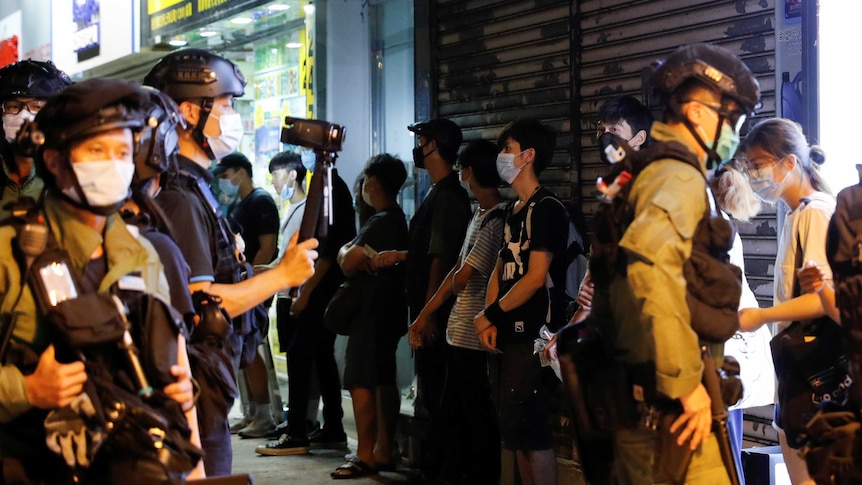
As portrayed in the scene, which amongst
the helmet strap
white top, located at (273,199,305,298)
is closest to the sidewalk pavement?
white top, located at (273,199,305,298)

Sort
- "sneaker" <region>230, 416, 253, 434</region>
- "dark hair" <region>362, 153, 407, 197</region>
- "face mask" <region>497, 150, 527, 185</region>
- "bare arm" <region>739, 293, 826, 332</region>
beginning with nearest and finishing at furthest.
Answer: "bare arm" <region>739, 293, 826, 332</region> < "face mask" <region>497, 150, 527, 185</region> < "dark hair" <region>362, 153, 407, 197</region> < "sneaker" <region>230, 416, 253, 434</region>

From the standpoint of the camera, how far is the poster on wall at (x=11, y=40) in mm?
17750

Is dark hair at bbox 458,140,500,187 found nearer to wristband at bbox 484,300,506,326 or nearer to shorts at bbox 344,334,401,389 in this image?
wristband at bbox 484,300,506,326

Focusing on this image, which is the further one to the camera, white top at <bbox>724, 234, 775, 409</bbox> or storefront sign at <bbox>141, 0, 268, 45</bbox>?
storefront sign at <bbox>141, 0, 268, 45</bbox>

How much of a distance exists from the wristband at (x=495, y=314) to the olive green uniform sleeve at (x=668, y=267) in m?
2.25

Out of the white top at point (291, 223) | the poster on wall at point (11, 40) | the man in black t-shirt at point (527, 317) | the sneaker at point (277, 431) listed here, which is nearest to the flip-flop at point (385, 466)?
the sneaker at point (277, 431)

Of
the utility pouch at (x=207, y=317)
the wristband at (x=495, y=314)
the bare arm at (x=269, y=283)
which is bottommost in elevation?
the wristband at (x=495, y=314)

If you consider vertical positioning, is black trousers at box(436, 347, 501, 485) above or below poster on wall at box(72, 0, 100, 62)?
below

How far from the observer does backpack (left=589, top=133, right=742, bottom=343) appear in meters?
3.66

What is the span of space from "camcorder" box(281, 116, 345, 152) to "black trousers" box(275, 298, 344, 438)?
4328 mm

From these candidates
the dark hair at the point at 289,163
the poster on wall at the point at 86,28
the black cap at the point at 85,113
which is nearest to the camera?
the black cap at the point at 85,113

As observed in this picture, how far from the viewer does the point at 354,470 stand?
24.9 ft

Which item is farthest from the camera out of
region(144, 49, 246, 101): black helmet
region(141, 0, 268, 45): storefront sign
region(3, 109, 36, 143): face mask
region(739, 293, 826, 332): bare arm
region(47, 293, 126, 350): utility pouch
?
region(141, 0, 268, 45): storefront sign

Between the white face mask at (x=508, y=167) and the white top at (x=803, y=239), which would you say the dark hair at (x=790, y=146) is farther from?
the white face mask at (x=508, y=167)
